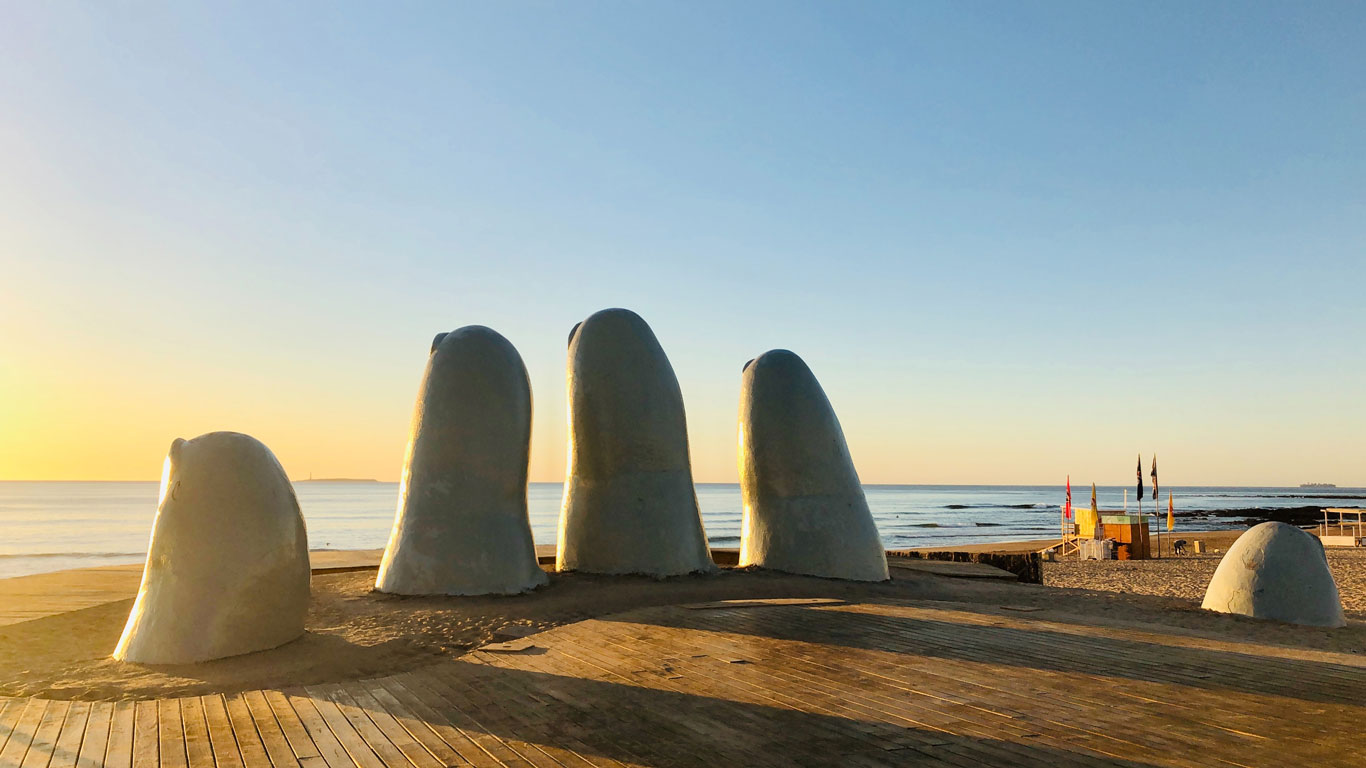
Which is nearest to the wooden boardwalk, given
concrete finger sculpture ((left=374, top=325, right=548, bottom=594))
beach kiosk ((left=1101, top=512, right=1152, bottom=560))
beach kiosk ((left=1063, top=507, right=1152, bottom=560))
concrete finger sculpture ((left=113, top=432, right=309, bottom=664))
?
concrete finger sculpture ((left=113, top=432, right=309, bottom=664))

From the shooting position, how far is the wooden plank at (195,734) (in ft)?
13.5

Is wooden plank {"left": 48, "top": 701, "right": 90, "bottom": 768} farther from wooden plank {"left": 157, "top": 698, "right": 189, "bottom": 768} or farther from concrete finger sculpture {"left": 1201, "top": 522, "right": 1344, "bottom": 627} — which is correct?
concrete finger sculpture {"left": 1201, "top": 522, "right": 1344, "bottom": 627}

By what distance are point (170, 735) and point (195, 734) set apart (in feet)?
0.41

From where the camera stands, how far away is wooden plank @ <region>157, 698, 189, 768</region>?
4137 mm

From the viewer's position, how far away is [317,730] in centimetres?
455

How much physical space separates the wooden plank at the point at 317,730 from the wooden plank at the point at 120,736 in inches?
27.9

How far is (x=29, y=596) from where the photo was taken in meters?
10.1

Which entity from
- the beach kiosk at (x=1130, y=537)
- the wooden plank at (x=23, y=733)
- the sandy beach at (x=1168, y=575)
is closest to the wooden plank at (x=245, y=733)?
the wooden plank at (x=23, y=733)

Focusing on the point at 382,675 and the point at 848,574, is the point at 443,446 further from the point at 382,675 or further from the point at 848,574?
the point at 848,574

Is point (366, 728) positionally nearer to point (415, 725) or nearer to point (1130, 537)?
point (415, 725)

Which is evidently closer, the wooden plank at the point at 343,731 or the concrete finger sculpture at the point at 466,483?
the wooden plank at the point at 343,731

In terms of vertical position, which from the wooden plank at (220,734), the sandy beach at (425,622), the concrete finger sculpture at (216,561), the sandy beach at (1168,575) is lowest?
the sandy beach at (1168,575)

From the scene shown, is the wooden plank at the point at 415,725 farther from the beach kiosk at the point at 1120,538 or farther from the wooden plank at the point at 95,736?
the beach kiosk at the point at 1120,538

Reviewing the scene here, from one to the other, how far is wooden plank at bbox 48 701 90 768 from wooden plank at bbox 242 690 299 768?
2.55ft
